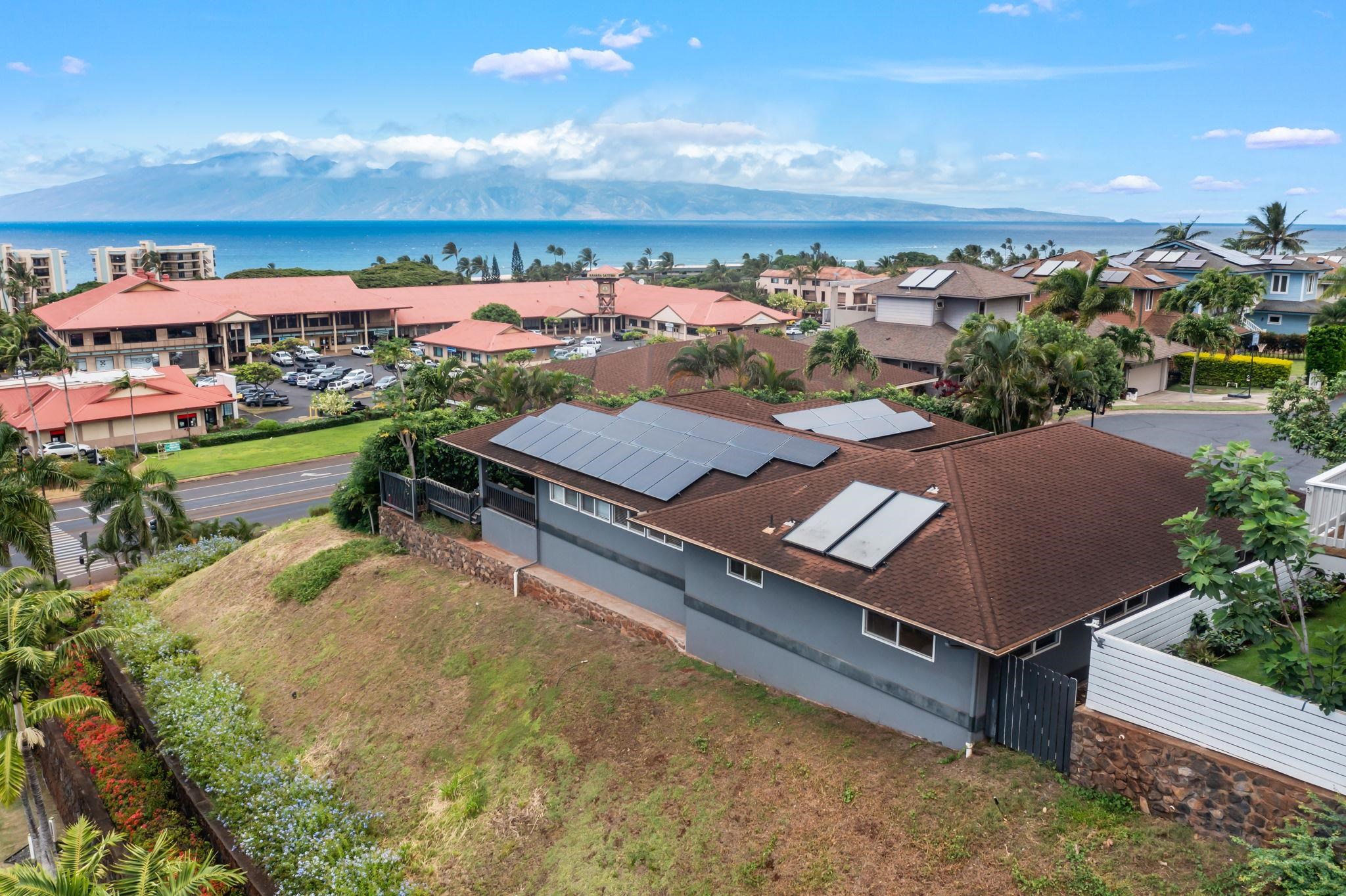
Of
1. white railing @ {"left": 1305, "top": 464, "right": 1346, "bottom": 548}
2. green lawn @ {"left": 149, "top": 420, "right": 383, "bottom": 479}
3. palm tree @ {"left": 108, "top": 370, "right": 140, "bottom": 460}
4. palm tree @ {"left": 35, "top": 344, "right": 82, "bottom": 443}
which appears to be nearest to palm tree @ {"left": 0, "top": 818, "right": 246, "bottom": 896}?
white railing @ {"left": 1305, "top": 464, "right": 1346, "bottom": 548}

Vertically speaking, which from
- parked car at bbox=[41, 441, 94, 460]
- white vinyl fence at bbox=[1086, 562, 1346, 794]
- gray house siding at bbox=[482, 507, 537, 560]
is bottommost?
parked car at bbox=[41, 441, 94, 460]

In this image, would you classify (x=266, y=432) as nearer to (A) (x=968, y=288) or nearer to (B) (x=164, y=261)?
(A) (x=968, y=288)

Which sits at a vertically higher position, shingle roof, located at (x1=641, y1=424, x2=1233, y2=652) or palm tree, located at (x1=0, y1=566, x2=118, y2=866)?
shingle roof, located at (x1=641, y1=424, x2=1233, y2=652)

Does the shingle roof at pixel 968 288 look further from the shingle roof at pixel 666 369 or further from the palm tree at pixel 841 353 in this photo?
the palm tree at pixel 841 353

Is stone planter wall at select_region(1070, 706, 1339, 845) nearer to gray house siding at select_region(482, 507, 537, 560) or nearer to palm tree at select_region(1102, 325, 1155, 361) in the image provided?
gray house siding at select_region(482, 507, 537, 560)

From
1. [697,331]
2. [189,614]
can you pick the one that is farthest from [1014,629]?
[697,331]

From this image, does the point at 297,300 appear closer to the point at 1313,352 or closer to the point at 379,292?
the point at 379,292
